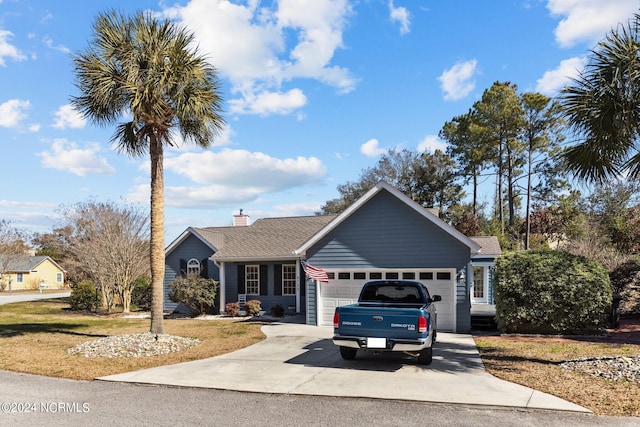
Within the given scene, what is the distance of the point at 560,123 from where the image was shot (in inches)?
1486

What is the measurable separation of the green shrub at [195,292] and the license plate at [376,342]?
46.1 ft

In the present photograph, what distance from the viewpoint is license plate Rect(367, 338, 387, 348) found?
9648mm

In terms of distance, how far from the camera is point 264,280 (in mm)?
22547

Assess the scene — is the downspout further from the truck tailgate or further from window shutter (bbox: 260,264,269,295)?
the truck tailgate

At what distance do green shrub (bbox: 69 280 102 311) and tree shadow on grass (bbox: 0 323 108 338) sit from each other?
6860mm

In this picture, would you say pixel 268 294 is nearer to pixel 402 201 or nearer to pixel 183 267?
pixel 183 267

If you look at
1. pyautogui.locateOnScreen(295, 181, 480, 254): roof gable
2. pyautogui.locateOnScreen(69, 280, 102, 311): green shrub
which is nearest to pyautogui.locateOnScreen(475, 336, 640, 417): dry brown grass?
pyautogui.locateOnScreen(295, 181, 480, 254): roof gable

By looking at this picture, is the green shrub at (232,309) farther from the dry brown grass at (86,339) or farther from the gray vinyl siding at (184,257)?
the gray vinyl siding at (184,257)

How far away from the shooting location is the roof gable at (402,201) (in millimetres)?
16234

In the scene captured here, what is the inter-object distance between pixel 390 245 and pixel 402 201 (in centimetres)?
168

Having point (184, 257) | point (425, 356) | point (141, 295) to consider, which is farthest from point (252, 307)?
point (425, 356)

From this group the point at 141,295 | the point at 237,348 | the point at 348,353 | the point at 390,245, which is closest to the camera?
the point at 348,353

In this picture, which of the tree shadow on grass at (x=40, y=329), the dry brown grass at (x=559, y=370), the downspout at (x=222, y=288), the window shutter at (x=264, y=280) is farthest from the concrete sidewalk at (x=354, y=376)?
the downspout at (x=222, y=288)

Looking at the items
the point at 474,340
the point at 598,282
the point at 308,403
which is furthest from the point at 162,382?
the point at 598,282
